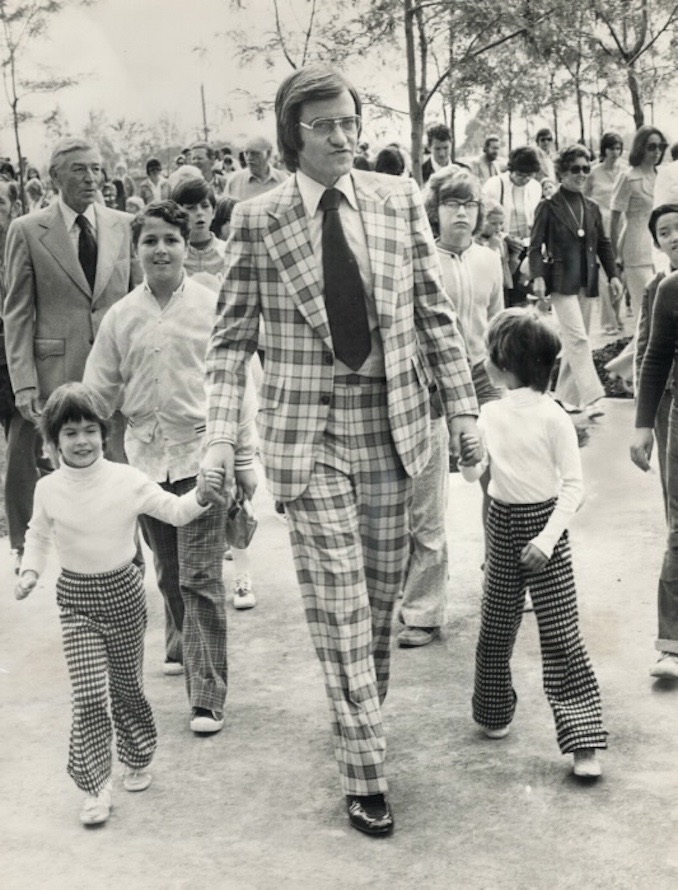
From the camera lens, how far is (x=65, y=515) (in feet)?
14.1

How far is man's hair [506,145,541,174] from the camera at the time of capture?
11.9m

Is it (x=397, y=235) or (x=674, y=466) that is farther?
(x=674, y=466)

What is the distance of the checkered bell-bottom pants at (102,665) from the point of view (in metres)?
4.30

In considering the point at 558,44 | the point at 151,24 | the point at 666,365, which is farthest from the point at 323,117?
the point at 151,24

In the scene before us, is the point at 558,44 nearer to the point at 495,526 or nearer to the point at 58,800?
the point at 495,526

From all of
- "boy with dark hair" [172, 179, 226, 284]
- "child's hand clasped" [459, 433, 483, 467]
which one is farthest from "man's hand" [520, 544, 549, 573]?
"boy with dark hair" [172, 179, 226, 284]

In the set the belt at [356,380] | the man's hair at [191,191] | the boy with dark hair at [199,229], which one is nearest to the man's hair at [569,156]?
the boy with dark hair at [199,229]

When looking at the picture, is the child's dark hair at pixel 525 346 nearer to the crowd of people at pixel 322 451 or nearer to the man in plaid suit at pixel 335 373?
the crowd of people at pixel 322 451

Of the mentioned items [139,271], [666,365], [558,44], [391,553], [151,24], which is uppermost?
[151,24]

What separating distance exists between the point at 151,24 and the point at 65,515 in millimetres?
16279

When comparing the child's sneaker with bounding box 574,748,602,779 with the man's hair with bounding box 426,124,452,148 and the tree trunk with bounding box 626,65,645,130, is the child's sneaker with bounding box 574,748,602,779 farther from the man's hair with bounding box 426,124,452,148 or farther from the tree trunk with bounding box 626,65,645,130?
the tree trunk with bounding box 626,65,645,130

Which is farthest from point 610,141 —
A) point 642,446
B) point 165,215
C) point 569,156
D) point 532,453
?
point 532,453

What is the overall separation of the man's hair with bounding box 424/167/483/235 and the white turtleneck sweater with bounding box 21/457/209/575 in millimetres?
2274

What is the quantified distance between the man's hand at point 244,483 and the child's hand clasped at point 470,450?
1064 mm
